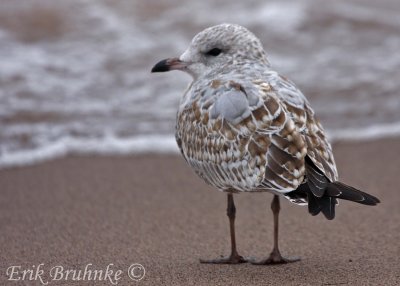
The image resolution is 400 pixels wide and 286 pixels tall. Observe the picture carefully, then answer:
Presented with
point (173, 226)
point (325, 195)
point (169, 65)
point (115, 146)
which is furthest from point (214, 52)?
point (115, 146)

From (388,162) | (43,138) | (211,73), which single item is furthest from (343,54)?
(211,73)

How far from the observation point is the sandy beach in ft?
13.9

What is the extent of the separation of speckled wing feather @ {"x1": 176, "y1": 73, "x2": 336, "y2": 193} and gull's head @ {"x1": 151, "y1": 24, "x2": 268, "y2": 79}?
327 mm

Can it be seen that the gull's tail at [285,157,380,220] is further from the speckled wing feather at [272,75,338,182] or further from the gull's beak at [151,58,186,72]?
the gull's beak at [151,58,186,72]

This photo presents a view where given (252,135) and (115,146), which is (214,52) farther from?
(115,146)

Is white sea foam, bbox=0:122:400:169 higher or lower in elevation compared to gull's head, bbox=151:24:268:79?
lower

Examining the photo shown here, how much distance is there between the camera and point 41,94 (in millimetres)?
8578

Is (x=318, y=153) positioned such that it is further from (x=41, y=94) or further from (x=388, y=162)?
(x=41, y=94)

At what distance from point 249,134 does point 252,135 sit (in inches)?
0.7

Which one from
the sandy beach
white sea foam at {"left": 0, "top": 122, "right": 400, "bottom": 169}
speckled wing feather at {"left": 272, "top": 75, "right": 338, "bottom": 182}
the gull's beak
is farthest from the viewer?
white sea foam at {"left": 0, "top": 122, "right": 400, "bottom": 169}

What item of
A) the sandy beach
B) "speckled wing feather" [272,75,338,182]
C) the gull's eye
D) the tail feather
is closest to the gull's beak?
the gull's eye

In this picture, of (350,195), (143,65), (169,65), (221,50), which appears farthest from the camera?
(143,65)

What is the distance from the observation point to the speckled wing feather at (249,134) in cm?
397

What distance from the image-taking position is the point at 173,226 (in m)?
5.27
